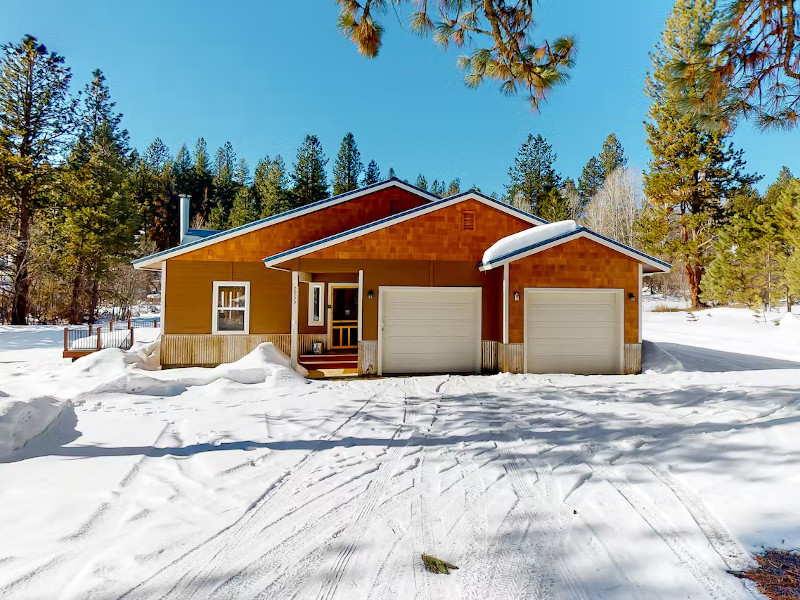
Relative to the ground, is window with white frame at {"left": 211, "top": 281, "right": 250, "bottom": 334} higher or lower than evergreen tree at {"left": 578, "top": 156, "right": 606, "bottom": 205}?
lower

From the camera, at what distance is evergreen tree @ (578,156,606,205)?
44.7m

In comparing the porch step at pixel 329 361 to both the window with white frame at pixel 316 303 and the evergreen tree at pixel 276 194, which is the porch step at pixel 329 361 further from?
the evergreen tree at pixel 276 194

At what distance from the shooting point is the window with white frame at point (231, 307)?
10969 mm

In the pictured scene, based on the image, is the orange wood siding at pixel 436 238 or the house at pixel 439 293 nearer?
the house at pixel 439 293

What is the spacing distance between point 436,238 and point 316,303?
4.49m

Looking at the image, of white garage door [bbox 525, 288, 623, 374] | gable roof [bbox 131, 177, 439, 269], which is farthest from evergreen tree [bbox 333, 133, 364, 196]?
white garage door [bbox 525, 288, 623, 374]

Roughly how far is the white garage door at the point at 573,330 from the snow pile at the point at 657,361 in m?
0.85

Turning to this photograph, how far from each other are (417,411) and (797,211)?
965 inches

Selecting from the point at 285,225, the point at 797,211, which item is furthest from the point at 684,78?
the point at 797,211

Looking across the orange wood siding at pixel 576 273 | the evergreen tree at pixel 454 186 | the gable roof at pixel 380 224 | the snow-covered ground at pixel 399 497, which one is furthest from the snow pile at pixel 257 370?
the evergreen tree at pixel 454 186

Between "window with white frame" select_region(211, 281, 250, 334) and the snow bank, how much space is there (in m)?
5.83

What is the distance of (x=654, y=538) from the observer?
8.79 feet

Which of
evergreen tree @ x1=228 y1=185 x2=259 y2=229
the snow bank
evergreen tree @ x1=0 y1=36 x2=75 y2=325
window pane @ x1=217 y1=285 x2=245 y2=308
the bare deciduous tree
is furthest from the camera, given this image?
evergreen tree @ x1=228 y1=185 x2=259 y2=229

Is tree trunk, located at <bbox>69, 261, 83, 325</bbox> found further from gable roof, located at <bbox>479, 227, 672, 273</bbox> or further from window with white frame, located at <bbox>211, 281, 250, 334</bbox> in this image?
gable roof, located at <bbox>479, 227, 672, 273</bbox>
